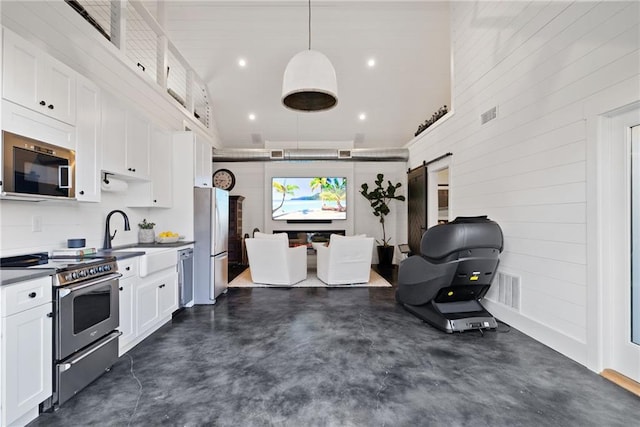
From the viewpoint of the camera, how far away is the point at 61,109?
7.49 ft

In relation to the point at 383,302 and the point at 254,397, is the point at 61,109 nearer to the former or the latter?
the point at 254,397

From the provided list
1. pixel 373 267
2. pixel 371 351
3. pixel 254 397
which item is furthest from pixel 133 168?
pixel 373 267

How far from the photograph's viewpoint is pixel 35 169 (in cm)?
207

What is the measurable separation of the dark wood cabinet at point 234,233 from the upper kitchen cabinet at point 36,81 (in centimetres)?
495

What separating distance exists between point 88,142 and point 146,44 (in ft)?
11.6

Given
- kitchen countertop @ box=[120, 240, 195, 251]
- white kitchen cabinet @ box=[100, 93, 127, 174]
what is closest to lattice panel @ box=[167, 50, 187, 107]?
white kitchen cabinet @ box=[100, 93, 127, 174]

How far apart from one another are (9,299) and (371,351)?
2.61m

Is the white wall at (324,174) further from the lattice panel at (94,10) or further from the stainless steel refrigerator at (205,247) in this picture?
the lattice panel at (94,10)

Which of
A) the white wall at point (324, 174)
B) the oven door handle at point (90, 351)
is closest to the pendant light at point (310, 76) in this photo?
the oven door handle at point (90, 351)

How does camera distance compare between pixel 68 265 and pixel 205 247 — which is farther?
pixel 205 247

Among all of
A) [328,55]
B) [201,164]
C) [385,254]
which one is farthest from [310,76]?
[385,254]

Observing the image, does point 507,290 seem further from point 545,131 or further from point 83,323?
point 83,323

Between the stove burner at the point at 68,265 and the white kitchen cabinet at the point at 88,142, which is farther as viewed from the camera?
the white kitchen cabinet at the point at 88,142

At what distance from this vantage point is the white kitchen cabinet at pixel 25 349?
1585 mm
